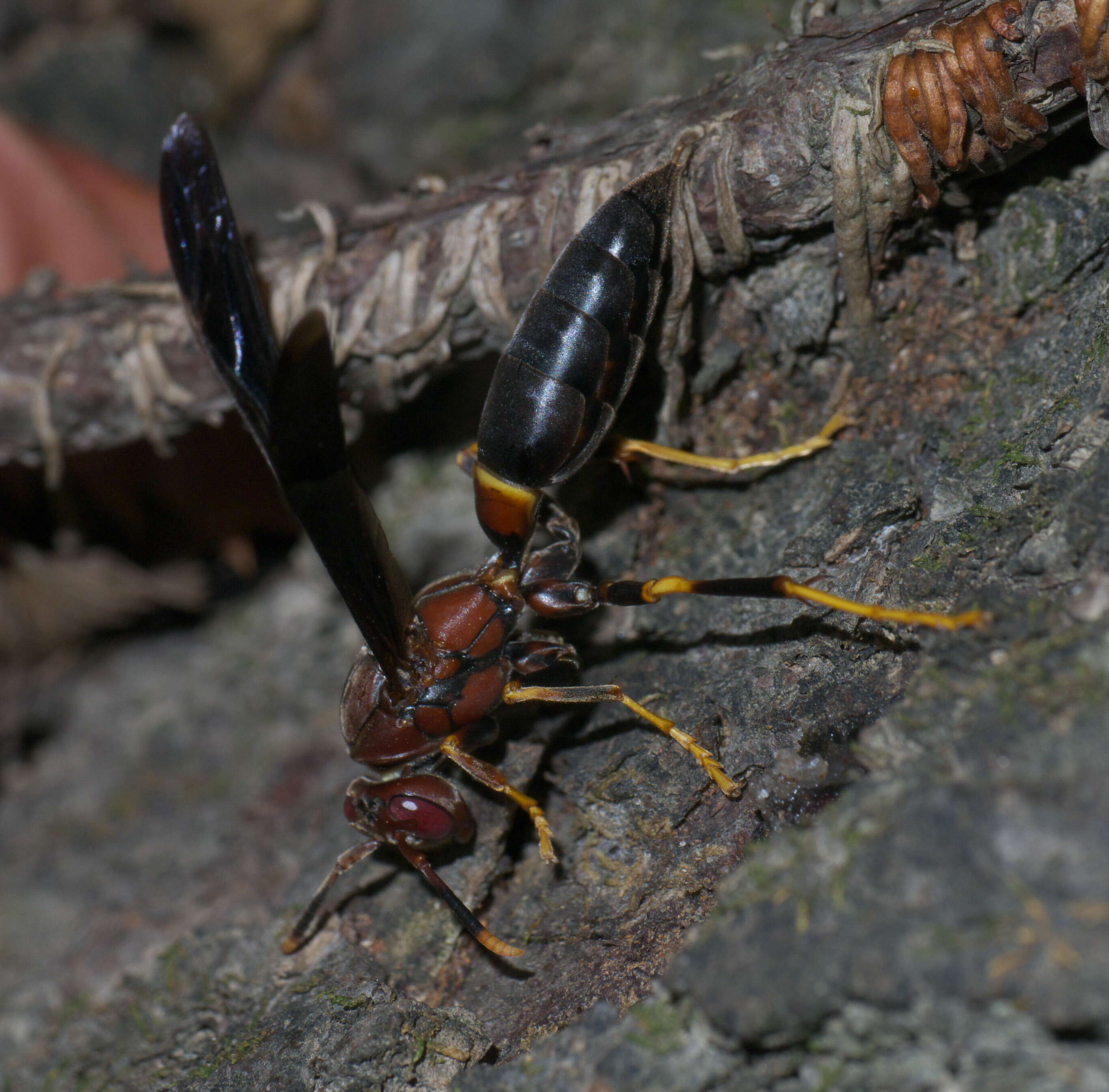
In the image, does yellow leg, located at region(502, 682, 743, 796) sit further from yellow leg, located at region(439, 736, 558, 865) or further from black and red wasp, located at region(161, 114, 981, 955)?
yellow leg, located at region(439, 736, 558, 865)

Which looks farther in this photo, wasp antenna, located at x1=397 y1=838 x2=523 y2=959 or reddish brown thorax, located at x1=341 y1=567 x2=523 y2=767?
reddish brown thorax, located at x1=341 y1=567 x2=523 y2=767

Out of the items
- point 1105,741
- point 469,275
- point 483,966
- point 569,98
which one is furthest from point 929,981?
point 569,98

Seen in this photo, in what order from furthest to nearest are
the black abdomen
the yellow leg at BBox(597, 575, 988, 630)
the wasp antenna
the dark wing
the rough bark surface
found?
the black abdomen < the wasp antenna < the dark wing < the yellow leg at BBox(597, 575, 988, 630) < the rough bark surface

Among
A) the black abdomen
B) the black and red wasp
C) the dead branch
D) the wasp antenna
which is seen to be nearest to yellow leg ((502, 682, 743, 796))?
the black and red wasp

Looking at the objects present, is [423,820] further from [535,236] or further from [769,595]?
[535,236]

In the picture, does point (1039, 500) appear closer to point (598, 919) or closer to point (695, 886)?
point (695, 886)


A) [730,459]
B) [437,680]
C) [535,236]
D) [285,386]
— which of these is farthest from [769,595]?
[535,236]

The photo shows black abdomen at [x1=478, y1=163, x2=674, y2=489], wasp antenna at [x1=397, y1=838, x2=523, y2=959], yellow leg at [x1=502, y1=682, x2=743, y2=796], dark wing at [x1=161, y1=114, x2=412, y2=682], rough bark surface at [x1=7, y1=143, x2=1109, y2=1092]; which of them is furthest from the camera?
black abdomen at [x1=478, y1=163, x2=674, y2=489]
